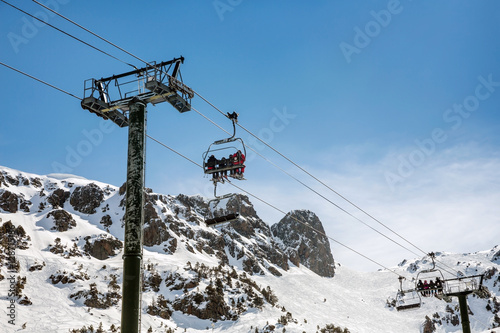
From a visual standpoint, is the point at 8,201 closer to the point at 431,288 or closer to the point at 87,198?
the point at 87,198

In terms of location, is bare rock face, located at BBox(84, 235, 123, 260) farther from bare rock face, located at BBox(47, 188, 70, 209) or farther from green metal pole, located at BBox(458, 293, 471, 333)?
green metal pole, located at BBox(458, 293, 471, 333)

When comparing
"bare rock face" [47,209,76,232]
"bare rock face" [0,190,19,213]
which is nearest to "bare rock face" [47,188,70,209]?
"bare rock face" [47,209,76,232]

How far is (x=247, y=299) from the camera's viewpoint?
140 m

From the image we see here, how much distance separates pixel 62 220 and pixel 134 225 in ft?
542

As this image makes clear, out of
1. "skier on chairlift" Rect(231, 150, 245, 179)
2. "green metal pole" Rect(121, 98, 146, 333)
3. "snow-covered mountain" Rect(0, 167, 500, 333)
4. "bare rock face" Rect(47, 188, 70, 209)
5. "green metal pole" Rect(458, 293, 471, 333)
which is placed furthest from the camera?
"bare rock face" Rect(47, 188, 70, 209)

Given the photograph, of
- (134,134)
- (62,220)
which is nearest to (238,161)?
(134,134)

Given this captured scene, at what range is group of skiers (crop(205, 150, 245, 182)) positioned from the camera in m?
21.2

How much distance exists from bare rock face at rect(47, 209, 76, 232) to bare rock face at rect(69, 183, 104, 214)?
1708 centimetres

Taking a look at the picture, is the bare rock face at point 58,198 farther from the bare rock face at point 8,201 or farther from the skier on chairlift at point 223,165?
the skier on chairlift at point 223,165

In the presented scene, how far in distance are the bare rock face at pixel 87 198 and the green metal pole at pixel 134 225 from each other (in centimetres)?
18196

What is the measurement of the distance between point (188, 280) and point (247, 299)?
18.6m

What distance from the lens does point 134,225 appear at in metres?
12.6

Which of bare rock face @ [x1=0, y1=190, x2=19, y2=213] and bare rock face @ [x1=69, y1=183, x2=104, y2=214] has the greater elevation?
bare rock face @ [x1=69, y1=183, x2=104, y2=214]

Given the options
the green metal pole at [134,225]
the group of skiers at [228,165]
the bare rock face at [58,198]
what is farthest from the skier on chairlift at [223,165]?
the bare rock face at [58,198]
